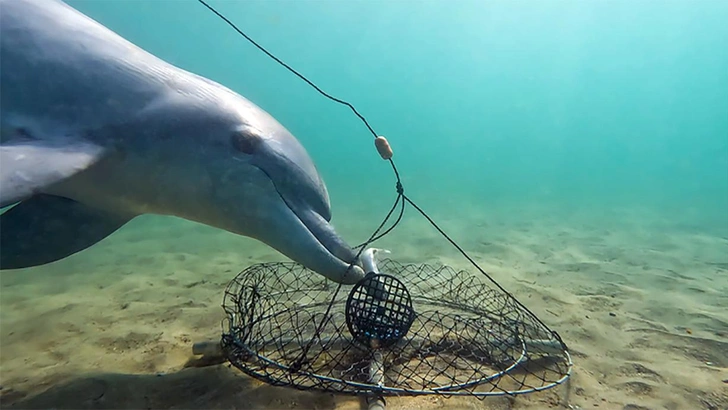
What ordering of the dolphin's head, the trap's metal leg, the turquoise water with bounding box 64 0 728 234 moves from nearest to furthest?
the trap's metal leg < the dolphin's head < the turquoise water with bounding box 64 0 728 234

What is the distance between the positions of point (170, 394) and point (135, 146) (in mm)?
1584

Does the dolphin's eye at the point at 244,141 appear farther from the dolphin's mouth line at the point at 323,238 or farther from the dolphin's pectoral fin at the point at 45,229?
the dolphin's pectoral fin at the point at 45,229

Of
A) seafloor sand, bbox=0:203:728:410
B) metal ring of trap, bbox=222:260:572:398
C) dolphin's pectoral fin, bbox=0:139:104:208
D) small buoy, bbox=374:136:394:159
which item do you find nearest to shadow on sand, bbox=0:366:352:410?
seafloor sand, bbox=0:203:728:410

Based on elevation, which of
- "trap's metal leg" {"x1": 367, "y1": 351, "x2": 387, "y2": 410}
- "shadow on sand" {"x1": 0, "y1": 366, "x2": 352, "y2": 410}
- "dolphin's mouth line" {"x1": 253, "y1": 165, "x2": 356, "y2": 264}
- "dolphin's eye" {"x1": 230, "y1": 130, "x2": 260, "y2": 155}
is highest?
"dolphin's eye" {"x1": 230, "y1": 130, "x2": 260, "y2": 155}

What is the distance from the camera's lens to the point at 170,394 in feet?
8.55

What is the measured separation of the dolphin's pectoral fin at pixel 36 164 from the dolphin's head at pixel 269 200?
68 centimetres

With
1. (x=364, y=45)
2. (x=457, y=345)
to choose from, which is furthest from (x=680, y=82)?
(x=457, y=345)

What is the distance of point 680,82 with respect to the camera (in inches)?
3907

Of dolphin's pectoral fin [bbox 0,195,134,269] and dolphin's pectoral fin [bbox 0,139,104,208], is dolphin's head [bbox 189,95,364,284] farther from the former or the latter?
dolphin's pectoral fin [bbox 0,195,134,269]

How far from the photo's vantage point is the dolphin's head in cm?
254

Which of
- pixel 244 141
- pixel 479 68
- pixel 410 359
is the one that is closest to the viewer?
pixel 244 141

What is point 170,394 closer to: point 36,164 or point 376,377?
point 376,377

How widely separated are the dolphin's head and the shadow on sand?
79 cm

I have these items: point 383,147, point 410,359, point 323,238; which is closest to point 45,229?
point 323,238
